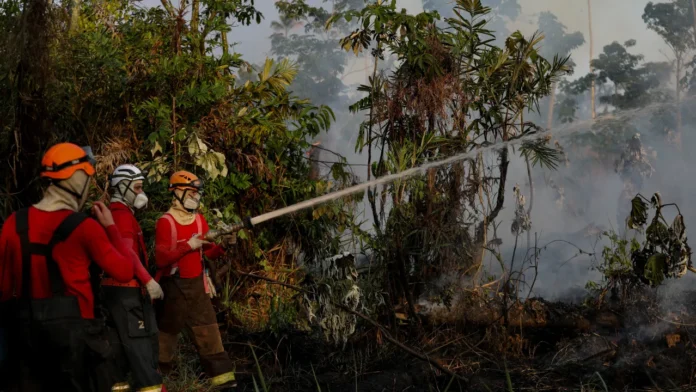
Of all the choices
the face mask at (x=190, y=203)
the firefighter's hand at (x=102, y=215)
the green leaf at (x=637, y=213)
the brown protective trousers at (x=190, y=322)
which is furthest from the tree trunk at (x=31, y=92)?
the green leaf at (x=637, y=213)

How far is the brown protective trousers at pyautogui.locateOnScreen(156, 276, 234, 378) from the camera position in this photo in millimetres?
6047

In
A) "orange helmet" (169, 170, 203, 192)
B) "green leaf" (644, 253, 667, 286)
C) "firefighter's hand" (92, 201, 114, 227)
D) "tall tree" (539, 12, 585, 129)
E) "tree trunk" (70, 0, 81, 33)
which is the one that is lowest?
"green leaf" (644, 253, 667, 286)

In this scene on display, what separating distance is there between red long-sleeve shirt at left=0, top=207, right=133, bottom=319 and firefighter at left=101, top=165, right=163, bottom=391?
0.81 meters

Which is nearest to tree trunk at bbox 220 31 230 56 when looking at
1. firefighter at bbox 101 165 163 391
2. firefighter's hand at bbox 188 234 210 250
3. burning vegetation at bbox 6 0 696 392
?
burning vegetation at bbox 6 0 696 392

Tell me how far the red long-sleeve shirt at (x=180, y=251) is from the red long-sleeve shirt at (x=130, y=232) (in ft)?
1.46

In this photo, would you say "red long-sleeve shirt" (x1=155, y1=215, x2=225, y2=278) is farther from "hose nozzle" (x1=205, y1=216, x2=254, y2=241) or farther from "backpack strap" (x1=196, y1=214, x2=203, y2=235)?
"hose nozzle" (x1=205, y1=216, x2=254, y2=241)

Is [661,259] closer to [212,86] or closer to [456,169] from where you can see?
[456,169]

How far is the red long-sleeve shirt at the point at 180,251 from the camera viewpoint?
5.86m

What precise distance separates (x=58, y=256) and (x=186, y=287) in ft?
6.57

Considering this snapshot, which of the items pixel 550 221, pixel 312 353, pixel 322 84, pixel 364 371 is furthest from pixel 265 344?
pixel 322 84

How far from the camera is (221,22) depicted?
8.68 metres

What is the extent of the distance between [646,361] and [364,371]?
2336mm

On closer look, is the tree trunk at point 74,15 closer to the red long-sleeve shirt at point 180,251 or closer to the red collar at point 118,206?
the red long-sleeve shirt at point 180,251

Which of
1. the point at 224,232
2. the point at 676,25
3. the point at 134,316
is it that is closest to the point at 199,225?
the point at 224,232
